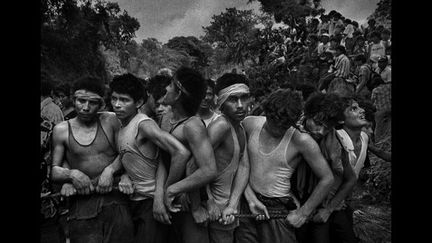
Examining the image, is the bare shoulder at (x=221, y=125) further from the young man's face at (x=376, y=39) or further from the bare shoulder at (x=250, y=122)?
the young man's face at (x=376, y=39)

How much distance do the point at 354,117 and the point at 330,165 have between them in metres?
0.72

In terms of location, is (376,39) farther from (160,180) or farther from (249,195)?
(160,180)

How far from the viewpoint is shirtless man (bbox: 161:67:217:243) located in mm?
3152

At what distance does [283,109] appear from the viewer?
3.24m

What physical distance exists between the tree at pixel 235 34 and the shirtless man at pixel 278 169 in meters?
3.06

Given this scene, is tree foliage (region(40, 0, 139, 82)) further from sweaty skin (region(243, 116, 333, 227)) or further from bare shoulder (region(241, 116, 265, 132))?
sweaty skin (region(243, 116, 333, 227))

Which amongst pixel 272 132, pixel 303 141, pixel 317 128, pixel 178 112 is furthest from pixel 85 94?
pixel 317 128

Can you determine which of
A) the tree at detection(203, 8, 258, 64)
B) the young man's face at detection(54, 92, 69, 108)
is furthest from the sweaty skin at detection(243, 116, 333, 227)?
the young man's face at detection(54, 92, 69, 108)

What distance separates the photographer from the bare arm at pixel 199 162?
3.14 m

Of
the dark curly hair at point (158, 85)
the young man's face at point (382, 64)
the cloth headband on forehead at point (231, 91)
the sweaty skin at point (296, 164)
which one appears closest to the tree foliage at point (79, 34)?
the dark curly hair at point (158, 85)

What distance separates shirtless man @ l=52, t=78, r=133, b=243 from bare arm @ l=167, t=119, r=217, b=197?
55 cm

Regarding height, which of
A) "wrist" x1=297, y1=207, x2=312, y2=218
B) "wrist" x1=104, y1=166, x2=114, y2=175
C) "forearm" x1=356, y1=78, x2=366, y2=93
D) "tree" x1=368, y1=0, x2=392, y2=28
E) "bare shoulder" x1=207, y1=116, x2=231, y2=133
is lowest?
"wrist" x1=297, y1=207, x2=312, y2=218

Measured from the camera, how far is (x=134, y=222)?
349 centimetres
